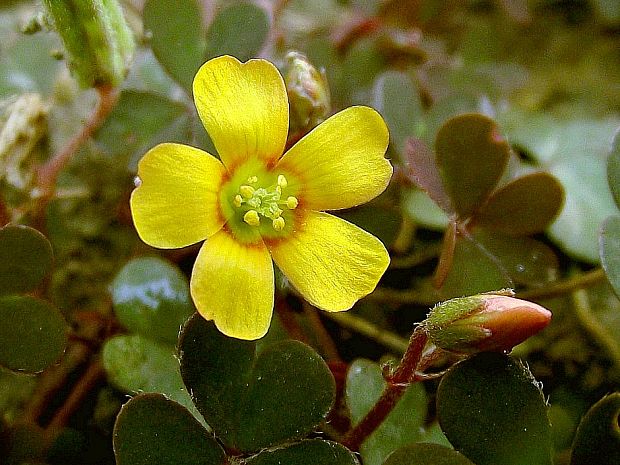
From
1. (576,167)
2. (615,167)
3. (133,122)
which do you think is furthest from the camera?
(576,167)

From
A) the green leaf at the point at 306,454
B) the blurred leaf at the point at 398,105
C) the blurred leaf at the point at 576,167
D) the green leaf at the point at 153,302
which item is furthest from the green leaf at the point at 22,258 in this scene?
the blurred leaf at the point at 576,167

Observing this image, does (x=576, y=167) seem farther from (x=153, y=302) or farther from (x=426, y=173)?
(x=153, y=302)

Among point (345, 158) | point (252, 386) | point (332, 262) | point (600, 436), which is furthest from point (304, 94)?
point (600, 436)

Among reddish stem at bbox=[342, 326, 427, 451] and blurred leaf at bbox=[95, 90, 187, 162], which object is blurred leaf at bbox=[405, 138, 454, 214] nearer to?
reddish stem at bbox=[342, 326, 427, 451]

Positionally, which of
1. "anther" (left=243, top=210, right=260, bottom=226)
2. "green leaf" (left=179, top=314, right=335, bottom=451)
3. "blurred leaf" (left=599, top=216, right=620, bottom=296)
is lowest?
"green leaf" (left=179, top=314, right=335, bottom=451)

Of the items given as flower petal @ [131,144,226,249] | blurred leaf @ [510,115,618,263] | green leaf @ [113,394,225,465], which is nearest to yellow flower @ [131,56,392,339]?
flower petal @ [131,144,226,249]

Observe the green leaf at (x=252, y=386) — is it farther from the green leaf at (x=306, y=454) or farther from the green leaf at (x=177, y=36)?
the green leaf at (x=177, y=36)
